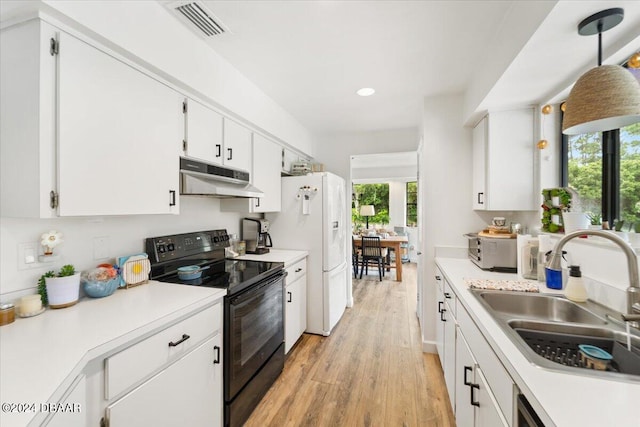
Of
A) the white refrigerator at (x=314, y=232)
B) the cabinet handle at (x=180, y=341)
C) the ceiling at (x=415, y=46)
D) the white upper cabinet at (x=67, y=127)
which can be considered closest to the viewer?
the white upper cabinet at (x=67, y=127)

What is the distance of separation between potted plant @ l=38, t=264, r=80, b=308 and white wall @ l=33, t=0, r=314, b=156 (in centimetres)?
109

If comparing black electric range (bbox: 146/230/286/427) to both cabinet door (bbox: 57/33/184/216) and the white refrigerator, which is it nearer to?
cabinet door (bbox: 57/33/184/216)

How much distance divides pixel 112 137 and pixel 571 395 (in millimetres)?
1911

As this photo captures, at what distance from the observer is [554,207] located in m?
1.80

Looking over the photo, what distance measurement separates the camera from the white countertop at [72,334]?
722 mm

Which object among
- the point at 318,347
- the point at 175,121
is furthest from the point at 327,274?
the point at 175,121

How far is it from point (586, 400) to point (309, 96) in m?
2.65

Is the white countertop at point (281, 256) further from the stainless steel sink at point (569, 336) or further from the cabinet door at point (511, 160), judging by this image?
the cabinet door at point (511, 160)

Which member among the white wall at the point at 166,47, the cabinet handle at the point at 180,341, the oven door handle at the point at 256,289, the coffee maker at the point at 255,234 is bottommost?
the cabinet handle at the point at 180,341

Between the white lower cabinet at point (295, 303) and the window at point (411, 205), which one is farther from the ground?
the window at point (411, 205)

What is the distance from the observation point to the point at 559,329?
3.61 feet

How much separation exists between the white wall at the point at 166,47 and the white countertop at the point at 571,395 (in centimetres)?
200

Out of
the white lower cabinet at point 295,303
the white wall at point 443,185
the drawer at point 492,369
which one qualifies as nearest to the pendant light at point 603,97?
the drawer at point 492,369

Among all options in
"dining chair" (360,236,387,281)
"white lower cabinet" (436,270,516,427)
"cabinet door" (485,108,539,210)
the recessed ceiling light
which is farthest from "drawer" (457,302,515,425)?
→ "dining chair" (360,236,387,281)
